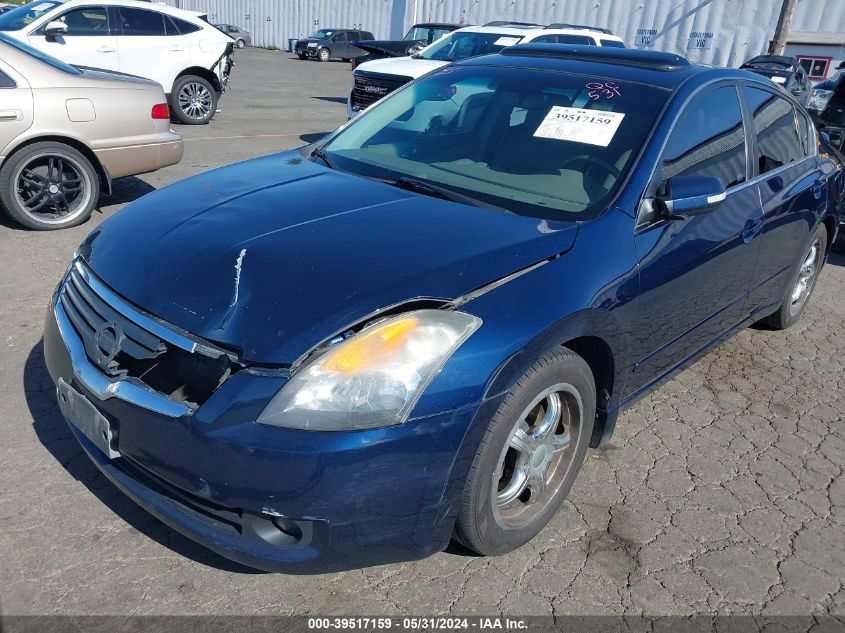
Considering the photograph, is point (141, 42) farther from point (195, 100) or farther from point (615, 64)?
point (615, 64)

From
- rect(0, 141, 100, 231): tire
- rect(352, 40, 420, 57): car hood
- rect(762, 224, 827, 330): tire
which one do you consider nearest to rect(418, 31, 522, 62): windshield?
rect(352, 40, 420, 57): car hood

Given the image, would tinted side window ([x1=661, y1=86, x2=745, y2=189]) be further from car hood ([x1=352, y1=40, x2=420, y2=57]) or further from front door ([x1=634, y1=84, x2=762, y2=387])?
car hood ([x1=352, y1=40, x2=420, y2=57])

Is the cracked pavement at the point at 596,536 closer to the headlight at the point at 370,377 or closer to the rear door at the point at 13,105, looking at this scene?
the headlight at the point at 370,377

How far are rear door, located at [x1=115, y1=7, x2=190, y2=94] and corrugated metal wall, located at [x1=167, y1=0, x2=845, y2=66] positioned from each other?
57.2ft

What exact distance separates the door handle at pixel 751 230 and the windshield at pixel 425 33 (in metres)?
16.1

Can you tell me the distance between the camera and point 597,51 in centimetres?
376

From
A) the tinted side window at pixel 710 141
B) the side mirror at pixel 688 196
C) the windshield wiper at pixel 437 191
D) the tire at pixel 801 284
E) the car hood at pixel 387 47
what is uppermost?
the tinted side window at pixel 710 141

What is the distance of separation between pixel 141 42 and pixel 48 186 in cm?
624

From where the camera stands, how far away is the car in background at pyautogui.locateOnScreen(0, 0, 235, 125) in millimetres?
10492

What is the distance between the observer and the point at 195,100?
467 inches

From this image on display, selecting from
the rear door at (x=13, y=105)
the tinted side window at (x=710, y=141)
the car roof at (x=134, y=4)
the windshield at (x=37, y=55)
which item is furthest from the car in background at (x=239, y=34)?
the tinted side window at (x=710, y=141)

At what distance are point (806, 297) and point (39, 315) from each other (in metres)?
5.19

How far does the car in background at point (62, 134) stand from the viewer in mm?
5828

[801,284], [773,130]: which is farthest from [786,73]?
[773,130]
